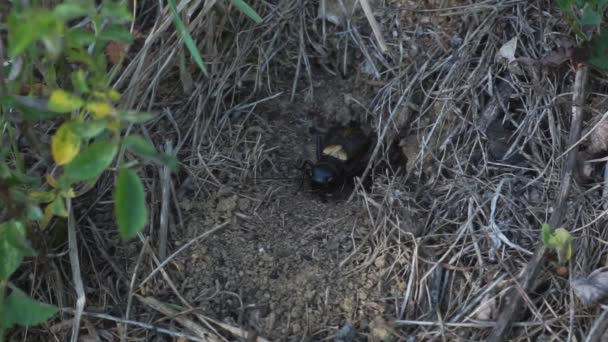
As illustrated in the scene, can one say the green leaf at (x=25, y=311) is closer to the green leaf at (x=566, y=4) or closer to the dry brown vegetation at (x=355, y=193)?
the dry brown vegetation at (x=355, y=193)

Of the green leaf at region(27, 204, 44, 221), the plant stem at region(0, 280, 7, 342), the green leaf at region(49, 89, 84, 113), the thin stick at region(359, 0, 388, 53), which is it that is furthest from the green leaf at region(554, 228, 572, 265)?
the plant stem at region(0, 280, 7, 342)

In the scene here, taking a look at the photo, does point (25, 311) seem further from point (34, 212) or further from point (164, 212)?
point (164, 212)

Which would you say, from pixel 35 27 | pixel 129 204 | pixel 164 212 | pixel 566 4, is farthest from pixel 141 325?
pixel 566 4

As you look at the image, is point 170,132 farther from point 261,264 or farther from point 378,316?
point 378,316

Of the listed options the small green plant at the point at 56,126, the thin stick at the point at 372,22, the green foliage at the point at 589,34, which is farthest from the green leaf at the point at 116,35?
the green foliage at the point at 589,34

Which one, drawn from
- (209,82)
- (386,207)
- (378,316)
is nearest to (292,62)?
(209,82)

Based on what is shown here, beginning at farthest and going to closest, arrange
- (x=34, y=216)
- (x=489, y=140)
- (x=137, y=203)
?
1. (x=489, y=140)
2. (x=34, y=216)
3. (x=137, y=203)
